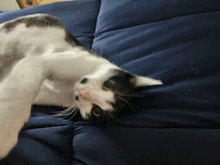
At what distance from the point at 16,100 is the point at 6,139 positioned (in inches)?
4.3

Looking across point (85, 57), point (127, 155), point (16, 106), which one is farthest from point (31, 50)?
point (127, 155)

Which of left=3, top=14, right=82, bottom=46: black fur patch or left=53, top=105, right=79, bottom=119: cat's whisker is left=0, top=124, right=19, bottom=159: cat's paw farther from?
left=3, top=14, right=82, bottom=46: black fur patch

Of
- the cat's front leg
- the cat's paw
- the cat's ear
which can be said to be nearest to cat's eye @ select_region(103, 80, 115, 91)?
the cat's ear

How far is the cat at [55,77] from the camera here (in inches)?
21.1

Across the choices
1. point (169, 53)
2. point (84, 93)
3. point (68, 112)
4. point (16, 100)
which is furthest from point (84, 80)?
point (169, 53)

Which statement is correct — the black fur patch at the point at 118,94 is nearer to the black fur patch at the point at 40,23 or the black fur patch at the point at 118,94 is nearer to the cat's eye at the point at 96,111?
the cat's eye at the point at 96,111

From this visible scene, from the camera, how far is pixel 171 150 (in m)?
0.55

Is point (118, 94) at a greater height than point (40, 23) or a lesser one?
lesser

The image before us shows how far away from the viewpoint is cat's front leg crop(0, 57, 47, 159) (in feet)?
1.44

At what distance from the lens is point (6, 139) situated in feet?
1.42

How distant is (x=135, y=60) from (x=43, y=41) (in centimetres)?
49

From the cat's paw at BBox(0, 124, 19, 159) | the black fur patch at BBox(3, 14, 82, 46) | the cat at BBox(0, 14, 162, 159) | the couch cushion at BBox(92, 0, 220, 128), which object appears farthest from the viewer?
the black fur patch at BBox(3, 14, 82, 46)

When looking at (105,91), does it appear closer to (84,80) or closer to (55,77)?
(84,80)

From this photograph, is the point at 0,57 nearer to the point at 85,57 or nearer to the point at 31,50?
the point at 31,50
